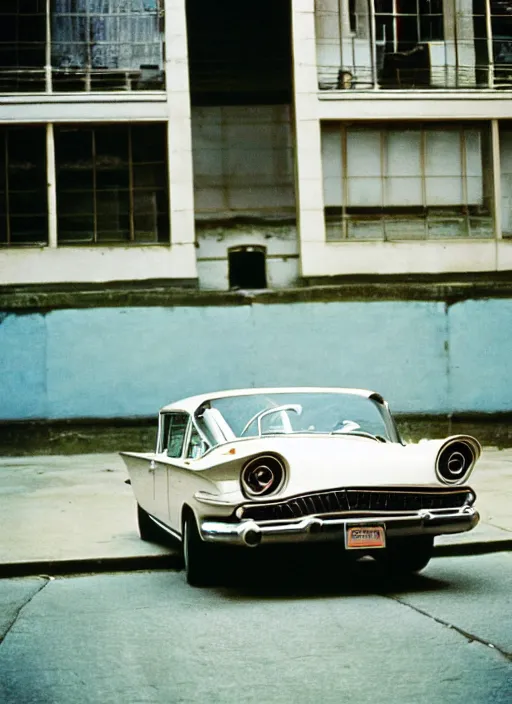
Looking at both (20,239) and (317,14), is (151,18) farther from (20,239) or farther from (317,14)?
(20,239)

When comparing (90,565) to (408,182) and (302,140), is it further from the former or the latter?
(408,182)

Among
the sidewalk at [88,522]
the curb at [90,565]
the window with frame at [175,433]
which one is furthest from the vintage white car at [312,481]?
the sidewalk at [88,522]

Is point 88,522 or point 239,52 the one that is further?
point 239,52

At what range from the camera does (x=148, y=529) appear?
10.7 m

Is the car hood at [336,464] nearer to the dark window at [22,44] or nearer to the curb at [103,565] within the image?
the curb at [103,565]

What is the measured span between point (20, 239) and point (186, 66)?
515 cm

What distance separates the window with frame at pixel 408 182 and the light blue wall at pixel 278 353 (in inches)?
125

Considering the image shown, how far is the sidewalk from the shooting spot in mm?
9570

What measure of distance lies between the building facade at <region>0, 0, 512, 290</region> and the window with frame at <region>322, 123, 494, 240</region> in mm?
31

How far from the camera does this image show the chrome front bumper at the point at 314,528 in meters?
7.43

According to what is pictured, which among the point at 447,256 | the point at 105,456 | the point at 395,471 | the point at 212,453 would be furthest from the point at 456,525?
the point at 447,256

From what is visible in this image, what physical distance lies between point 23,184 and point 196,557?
665 inches

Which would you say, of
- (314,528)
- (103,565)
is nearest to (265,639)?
(314,528)

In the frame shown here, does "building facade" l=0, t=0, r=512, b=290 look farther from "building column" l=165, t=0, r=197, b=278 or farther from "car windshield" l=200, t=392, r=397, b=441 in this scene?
"car windshield" l=200, t=392, r=397, b=441
